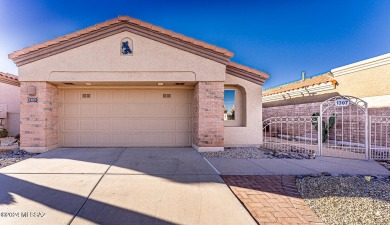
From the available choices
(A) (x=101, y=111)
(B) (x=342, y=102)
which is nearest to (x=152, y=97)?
(A) (x=101, y=111)

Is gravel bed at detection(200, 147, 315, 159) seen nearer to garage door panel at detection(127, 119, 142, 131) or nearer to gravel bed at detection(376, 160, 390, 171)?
gravel bed at detection(376, 160, 390, 171)

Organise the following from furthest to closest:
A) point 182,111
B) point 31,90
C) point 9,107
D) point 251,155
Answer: point 9,107, point 182,111, point 31,90, point 251,155

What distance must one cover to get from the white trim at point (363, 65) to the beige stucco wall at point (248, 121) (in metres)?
5.66

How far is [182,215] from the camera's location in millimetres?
3129

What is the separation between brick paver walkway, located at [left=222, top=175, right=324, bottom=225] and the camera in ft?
10.1

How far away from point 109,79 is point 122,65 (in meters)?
0.75

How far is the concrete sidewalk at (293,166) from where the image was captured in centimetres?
537

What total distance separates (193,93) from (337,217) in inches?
271

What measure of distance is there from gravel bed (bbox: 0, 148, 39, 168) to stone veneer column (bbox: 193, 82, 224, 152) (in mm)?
6005

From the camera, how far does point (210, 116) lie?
7.91 m

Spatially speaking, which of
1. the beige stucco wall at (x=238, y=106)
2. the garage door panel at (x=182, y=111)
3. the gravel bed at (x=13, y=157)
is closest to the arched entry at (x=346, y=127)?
the beige stucco wall at (x=238, y=106)

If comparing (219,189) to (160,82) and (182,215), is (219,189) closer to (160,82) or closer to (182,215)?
(182,215)

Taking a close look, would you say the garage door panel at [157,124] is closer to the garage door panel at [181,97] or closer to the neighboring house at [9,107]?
the garage door panel at [181,97]

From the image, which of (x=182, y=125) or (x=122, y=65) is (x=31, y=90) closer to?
(x=122, y=65)
